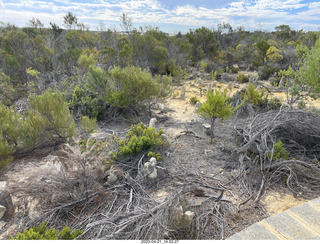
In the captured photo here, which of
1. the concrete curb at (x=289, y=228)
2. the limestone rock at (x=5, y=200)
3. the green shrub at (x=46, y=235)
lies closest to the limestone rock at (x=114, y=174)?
the green shrub at (x=46, y=235)

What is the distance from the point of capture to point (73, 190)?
10.1 feet

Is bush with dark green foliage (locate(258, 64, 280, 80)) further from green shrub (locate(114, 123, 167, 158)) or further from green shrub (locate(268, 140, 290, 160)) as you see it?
green shrub (locate(114, 123, 167, 158))

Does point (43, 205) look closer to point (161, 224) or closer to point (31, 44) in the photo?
point (161, 224)

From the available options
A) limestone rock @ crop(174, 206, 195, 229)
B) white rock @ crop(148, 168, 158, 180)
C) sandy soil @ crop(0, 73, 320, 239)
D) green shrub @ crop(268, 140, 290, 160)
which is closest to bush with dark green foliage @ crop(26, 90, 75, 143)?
sandy soil @ crop(0, 73, 320, 239)

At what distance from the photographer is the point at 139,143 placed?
13.3ft

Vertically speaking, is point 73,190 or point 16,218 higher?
point 73,190

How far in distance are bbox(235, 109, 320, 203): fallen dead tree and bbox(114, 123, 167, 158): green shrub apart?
5.55 ft

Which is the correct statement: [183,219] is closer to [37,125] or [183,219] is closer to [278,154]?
[278,154]

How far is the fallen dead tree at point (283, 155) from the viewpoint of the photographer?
349 centimetres

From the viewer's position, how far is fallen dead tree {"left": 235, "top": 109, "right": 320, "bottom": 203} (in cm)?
349

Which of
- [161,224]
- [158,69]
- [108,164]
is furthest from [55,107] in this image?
[158,69]

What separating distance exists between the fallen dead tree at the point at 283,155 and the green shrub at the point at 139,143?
1.69 meters

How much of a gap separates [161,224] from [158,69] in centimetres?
1140

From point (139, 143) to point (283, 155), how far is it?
277 centimetres
